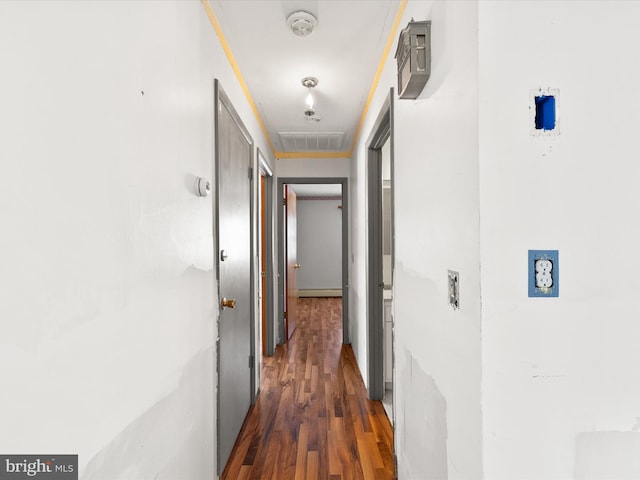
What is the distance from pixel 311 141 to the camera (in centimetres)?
394

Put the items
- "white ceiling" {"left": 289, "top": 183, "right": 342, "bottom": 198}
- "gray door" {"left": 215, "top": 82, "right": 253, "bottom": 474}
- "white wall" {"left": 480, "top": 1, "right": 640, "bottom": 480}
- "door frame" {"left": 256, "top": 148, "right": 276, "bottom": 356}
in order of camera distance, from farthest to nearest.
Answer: "white ceiling" {"left": 289, "top": 183, "right": 342, "bottom": 198} < "door frame" {"left": 256, "top": 148, "right": 276, "bottom": 356} < "gray door" {"left": 215, "top": 82, "right": 253, "bottom": 474} < "white wall" {"left": 480, "top": 1, "right": 640, "bottom": 480}

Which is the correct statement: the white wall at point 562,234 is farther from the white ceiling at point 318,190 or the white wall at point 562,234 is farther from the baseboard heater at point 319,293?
the baseboard heater at point 319,293

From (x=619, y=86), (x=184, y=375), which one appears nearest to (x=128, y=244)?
(x=184, y=375)

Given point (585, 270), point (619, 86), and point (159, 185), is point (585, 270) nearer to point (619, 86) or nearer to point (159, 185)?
point (619, 86)

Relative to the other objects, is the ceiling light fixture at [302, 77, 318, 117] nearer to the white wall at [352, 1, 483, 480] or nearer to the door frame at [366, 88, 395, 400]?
the door frame at [366, 88, 395, 400]

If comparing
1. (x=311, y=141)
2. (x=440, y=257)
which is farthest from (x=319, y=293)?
(x=440, y=257)

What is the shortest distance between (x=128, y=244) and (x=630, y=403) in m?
1.44

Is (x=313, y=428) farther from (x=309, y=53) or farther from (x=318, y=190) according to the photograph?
(x=318, y=190)

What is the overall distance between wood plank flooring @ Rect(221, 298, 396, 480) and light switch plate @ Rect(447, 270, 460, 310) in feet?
4.43

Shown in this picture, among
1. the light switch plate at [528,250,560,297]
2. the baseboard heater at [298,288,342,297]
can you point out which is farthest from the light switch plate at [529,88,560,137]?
the baseboard heater at [298,288,342,297]

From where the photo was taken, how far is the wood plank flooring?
77.3 inches

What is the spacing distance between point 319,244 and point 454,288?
7.30 m

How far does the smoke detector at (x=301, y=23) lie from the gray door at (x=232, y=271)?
19.6 inches

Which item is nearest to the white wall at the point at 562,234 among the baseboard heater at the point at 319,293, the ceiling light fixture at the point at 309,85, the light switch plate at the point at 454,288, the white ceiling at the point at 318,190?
the light switch plate at the point at 454,288
